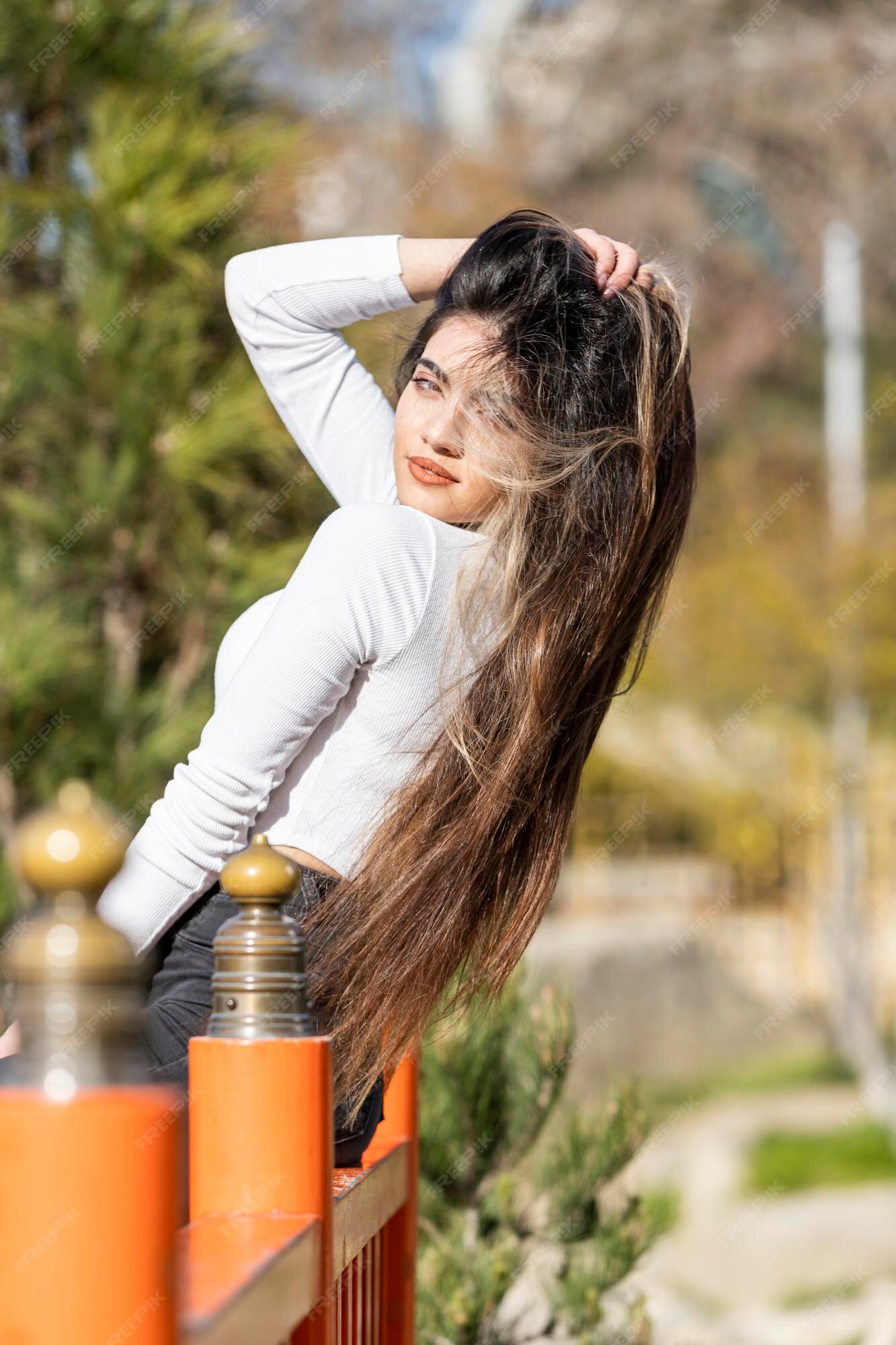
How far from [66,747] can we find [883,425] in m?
8.35

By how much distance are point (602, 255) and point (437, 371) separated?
21 cm

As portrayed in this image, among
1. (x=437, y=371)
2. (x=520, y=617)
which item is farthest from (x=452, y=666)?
(x=437, y=371)

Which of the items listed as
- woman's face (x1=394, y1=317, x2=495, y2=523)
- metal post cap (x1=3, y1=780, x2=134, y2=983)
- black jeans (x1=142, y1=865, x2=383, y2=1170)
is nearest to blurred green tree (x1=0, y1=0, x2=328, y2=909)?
woman's face (x1=394, y1=317, x2=495, y2=523)

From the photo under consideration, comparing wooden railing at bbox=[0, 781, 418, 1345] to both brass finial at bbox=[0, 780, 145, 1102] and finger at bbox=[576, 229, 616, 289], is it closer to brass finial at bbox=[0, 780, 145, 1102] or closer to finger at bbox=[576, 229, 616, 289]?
brass finial at bbox=[0, 780, 145, 1102]

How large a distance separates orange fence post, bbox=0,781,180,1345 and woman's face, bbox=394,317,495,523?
0.89 metres

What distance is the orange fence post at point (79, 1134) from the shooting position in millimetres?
621

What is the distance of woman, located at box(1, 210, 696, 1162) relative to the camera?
134 cm

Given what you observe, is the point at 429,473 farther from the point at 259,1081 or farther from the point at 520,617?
the point at 259,1081

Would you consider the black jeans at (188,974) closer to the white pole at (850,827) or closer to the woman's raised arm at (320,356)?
the woman's raised arm at (320,356)

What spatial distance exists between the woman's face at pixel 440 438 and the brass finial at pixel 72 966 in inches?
34.9

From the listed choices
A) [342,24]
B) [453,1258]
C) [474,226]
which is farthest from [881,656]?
[453,1258]

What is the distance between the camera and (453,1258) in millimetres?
2471

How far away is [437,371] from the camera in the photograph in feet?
5.14

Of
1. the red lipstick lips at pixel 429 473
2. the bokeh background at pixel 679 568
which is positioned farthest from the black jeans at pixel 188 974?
the bokeh background at pixel 679 568
